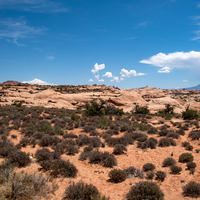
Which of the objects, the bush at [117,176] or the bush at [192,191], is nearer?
the bush at [192,191]

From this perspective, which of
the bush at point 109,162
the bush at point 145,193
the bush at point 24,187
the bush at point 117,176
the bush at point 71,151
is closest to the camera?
the bush at point 24,187

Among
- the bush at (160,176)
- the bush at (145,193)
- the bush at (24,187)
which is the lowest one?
the bush at (160,176)

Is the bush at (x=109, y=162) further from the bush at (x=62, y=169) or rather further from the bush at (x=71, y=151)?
the bush at (x=71, y=151)

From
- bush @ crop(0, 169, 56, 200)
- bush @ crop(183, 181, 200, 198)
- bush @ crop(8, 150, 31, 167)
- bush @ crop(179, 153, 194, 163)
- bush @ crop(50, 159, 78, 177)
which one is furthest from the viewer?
bush @ crop(179, 153, 194, 163)

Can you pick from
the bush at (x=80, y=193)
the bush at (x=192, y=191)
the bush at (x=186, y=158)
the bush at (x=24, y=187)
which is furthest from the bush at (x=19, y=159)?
the bush at (x=186, y=158)

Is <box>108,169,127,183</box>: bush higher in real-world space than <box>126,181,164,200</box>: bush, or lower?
lower

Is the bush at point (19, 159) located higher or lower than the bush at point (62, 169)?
higher

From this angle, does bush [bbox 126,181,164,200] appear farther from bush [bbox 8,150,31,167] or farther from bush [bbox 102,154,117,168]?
bush [bbox 8,150,31,167]

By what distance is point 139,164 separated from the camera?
6770 mm

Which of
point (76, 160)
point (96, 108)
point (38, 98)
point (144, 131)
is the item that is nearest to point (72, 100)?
point (38, 98)

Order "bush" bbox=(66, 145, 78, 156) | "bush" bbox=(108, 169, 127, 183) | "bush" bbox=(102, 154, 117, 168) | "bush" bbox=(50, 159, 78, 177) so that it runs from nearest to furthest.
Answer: "bush" bbox=(108, 169, 127, 183)
"bush" bbox=(50, 159, 78, 177)
"bush" bbox=(102, 154, 117, 168)
"bush" bbox=(66, 145, 78, 156)

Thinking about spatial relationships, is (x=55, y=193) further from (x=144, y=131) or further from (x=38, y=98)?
(x=38, y=98)

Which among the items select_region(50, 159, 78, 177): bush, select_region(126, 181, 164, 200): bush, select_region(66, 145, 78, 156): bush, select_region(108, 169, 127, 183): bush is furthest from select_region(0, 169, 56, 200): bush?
select_region(66, 145, 78, 156): bush

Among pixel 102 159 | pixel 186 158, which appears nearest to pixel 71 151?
pixel 102 159
